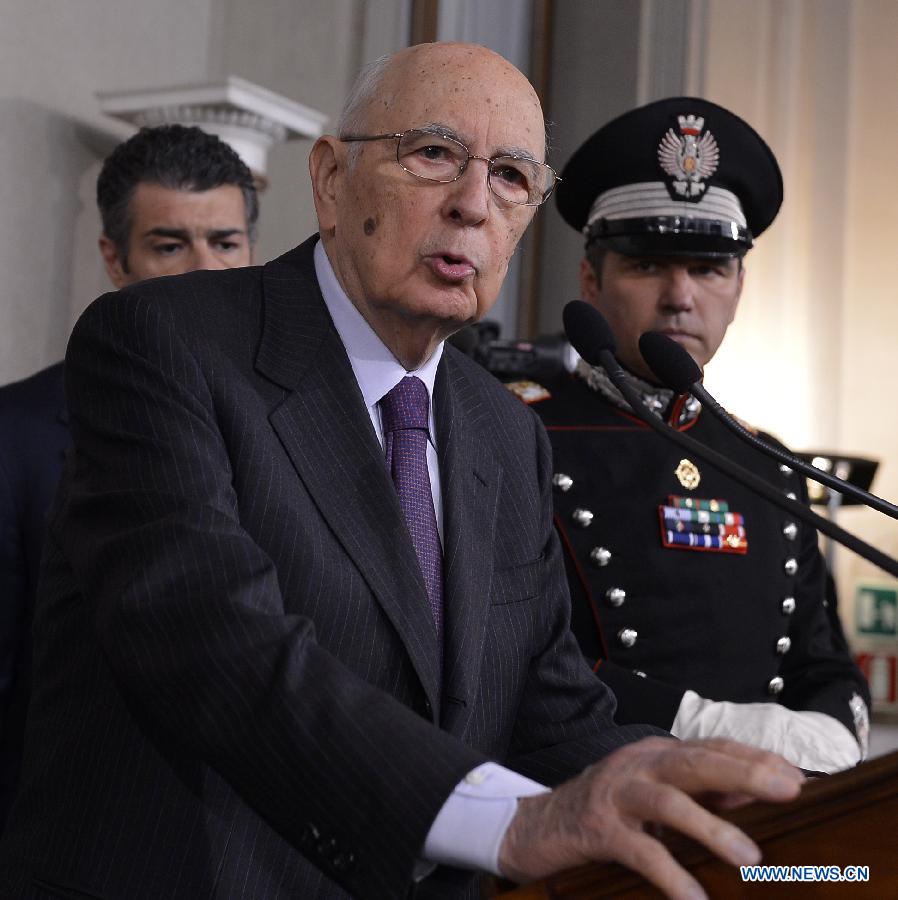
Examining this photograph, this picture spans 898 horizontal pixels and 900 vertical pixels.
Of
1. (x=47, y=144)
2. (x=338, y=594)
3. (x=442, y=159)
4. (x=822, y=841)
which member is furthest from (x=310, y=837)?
(x=47, y=144)

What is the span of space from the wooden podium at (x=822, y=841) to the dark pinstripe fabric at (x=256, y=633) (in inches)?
8.5

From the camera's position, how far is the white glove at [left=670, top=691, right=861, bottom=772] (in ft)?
6.23

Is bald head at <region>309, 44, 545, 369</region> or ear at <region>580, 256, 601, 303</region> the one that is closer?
bald head at <region>309, 44, 545, 369</region>

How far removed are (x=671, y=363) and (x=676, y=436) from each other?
0.23 m

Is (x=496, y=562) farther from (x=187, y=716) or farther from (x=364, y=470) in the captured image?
(x=187, y=716)

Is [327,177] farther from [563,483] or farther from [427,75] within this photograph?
[563,483]

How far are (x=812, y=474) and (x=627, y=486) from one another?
2.85 feet

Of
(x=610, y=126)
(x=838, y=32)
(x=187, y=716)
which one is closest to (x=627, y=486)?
(x=610, y=126)

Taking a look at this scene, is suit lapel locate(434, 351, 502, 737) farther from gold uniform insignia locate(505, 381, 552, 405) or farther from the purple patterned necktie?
gold uniform insignia locate(505, 381, 552, 405)

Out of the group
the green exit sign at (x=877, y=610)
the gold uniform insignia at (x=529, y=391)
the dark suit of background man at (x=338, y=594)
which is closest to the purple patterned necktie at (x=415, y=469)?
the dark suit of background man at (x=338, y=594)

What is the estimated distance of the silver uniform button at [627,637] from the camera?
203 cm

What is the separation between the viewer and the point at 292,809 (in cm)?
104

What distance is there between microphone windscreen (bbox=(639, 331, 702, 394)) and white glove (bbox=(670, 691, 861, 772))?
64 centimetres

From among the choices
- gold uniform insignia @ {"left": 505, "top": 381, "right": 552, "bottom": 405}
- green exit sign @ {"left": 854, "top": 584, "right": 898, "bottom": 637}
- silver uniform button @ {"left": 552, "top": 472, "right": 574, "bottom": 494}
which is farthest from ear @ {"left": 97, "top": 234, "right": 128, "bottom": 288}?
green exit sign @ {"left": 854, "top": 584, "right": 898, "bottom": 637}
